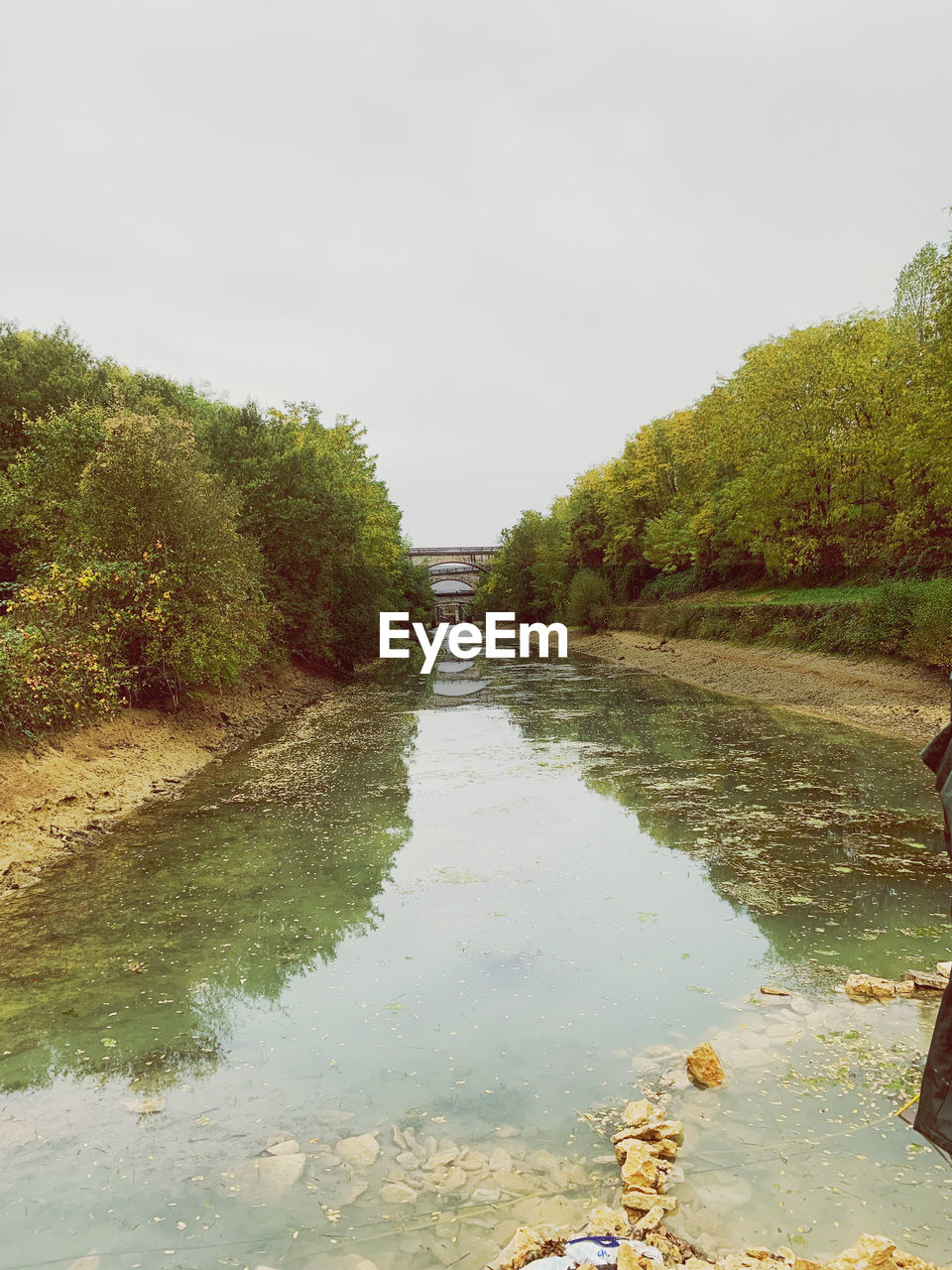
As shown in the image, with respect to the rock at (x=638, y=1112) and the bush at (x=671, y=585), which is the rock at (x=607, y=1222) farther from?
the bush at (x=671, y=585)

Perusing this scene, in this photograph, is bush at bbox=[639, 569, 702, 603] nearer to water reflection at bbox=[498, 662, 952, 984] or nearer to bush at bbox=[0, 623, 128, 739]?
water reflection at bbox=[498, 662, 952, 984]

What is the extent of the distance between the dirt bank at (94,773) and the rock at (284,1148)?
7247 millimetres

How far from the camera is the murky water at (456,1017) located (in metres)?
4.74

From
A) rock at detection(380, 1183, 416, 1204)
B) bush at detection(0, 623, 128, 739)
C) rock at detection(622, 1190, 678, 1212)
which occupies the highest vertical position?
bush at detection(0, 623, 128, 739)

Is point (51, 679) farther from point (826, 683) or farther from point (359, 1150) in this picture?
point (826, 683)

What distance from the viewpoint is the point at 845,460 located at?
1346 inches

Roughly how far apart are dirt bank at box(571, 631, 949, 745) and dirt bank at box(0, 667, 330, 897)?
17139mm

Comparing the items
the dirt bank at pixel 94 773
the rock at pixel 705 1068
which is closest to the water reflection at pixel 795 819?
the rock at pixel 705 1068

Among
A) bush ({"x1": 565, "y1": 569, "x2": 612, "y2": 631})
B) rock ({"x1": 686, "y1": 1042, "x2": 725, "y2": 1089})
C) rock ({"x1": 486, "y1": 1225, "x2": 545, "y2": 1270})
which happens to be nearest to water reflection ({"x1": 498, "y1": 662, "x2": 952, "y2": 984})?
rock ({"x1": 686, "y1": 1042, "x2": 725, "y2": 1089})

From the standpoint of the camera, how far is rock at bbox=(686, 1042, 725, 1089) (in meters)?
5.82

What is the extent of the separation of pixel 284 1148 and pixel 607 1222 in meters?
2.31

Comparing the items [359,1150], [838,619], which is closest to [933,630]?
[838,619]

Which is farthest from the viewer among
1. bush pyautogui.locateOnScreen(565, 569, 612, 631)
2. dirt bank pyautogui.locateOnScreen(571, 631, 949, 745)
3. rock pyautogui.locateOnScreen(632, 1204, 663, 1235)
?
bush pyautogui.locateOnScreen(565, 569, 612, 631)

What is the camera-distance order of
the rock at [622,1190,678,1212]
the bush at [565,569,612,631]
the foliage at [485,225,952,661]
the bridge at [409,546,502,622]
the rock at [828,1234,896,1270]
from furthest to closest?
the bridge at [409,546,502,622], the bush at [565,569,612,631], the foliage at [485,225,952,661], the rock at [622,1190,678,1212], the rock at [828,1234,896,1270]
